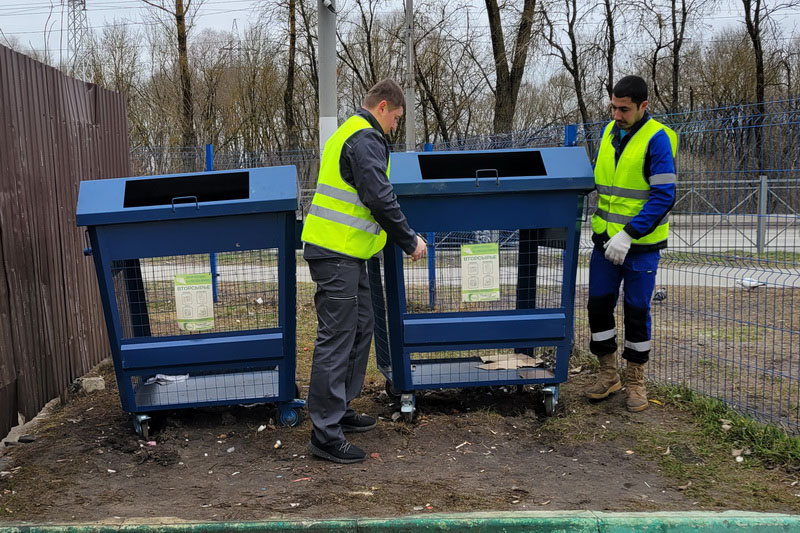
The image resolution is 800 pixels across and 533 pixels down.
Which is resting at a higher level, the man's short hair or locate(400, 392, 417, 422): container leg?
the man's short hair

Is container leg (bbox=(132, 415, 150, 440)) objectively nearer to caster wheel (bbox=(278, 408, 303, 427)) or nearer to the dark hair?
caster wheel (bbox=(278, 408, 303, 427))

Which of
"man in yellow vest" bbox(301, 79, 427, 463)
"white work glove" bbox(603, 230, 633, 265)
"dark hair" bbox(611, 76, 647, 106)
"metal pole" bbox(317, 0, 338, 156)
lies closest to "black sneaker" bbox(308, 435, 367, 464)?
"man in yellow vest" bbox(301, 79, 427, 463)

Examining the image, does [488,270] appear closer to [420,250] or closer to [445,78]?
[420,250]

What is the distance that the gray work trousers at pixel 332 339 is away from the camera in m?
3.65

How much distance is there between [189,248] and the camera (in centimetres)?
377

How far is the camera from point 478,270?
4.06 metres

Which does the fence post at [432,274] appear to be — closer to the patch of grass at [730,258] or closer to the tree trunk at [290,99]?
the patch of grass at [730,258]

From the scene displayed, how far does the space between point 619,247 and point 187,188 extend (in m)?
2.43

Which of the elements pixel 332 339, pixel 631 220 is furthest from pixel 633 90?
pixel 332 339

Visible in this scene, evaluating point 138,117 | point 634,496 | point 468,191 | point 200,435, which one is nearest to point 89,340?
point 200,435

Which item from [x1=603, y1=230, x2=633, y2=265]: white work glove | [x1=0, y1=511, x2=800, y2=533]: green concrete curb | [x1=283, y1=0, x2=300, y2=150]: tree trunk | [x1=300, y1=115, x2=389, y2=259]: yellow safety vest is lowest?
[x1=0, y1=511, x2=800, y2=533]: green concrete curb

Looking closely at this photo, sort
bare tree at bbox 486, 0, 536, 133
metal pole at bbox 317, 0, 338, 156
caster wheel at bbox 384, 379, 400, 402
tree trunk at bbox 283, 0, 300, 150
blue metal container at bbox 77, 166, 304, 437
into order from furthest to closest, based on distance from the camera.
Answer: tree trunk at bbox 283, 0, 300, 150, bare tree at bbox 486, 0, 536, 133, metal pole at bbox 317, 0, 338, 156, caster wheel at bbox 384, 379, 400, 402, blue metal container at bbox 77, 166, 304, 437

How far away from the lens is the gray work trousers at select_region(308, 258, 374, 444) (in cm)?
365

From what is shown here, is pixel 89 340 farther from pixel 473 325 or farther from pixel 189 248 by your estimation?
pixel 473 325
